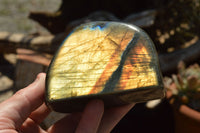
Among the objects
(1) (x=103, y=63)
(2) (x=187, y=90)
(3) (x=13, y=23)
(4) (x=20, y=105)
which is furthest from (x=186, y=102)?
(3) (x=13, y=23)

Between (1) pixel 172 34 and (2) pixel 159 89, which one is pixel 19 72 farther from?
(1) pixel 172 34

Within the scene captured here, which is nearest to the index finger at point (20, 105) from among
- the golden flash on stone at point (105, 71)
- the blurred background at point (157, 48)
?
the golden flash on stone at point (105, 71)

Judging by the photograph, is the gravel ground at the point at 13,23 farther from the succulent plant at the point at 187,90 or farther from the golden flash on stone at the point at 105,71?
the succulent plant at the point at 187,90

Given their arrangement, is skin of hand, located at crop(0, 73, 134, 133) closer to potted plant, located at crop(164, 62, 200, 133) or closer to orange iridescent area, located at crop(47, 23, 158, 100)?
orange iridescent area, located at crop(47, 23, 158, 100)

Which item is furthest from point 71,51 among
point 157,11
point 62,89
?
point 157,11

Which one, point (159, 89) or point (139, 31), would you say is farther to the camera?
point (139, 31)
